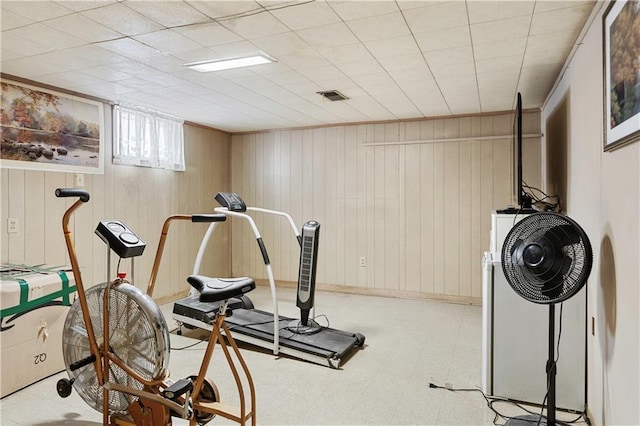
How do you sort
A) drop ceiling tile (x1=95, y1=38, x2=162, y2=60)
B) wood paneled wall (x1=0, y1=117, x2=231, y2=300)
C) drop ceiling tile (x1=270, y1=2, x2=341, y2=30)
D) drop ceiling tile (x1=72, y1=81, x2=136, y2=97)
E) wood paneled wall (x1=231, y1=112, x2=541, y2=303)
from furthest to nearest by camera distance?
wood paneled wall (x1=231, y1=112, x2=541, y2=303), drop ceiling tile (x1=72, y1=81, x2=136, y2=97), wood paneled wall (x1=0, y1=117, x2=231, y2=300), drop ceiling tile (x1=95, y1=38, x2=162, y2=60), drop ceiling tile (x1=270, y1=2, x2=341, y2=30)

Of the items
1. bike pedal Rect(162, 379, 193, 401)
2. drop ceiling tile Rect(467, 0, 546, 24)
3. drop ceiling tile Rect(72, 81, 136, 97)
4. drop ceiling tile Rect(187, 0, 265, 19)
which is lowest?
bike pedal Rect(162, 379, 193, 401)

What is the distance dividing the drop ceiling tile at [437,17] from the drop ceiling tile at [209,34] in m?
1.03

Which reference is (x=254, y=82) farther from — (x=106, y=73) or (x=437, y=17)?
(x=437, y=17)

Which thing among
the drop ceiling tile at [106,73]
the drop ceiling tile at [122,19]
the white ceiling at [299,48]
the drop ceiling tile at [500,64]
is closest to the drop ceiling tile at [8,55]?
the white ceiling at [299,48]

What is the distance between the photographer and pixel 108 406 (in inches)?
83.0

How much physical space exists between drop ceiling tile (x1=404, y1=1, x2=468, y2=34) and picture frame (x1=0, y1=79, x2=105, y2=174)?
3131mm

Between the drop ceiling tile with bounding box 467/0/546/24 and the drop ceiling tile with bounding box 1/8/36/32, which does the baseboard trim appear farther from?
the drop ceiling tile with bounding box 1/8/36/32

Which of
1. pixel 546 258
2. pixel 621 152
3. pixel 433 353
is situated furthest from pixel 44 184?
pixel 621 152

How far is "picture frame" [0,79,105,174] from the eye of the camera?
3336 millimetres

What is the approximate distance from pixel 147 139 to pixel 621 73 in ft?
14.2

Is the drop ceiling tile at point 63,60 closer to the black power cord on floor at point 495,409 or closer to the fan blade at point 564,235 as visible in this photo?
the fan blade at point 564,235

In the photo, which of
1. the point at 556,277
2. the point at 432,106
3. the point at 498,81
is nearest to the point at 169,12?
the point at 556,277

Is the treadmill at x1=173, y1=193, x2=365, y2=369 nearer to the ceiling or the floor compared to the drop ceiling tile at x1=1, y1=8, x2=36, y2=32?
nearer to the floor

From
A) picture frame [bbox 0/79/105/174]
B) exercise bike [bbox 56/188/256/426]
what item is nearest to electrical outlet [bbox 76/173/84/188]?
picture frame [bbox 0/79/105/174]
